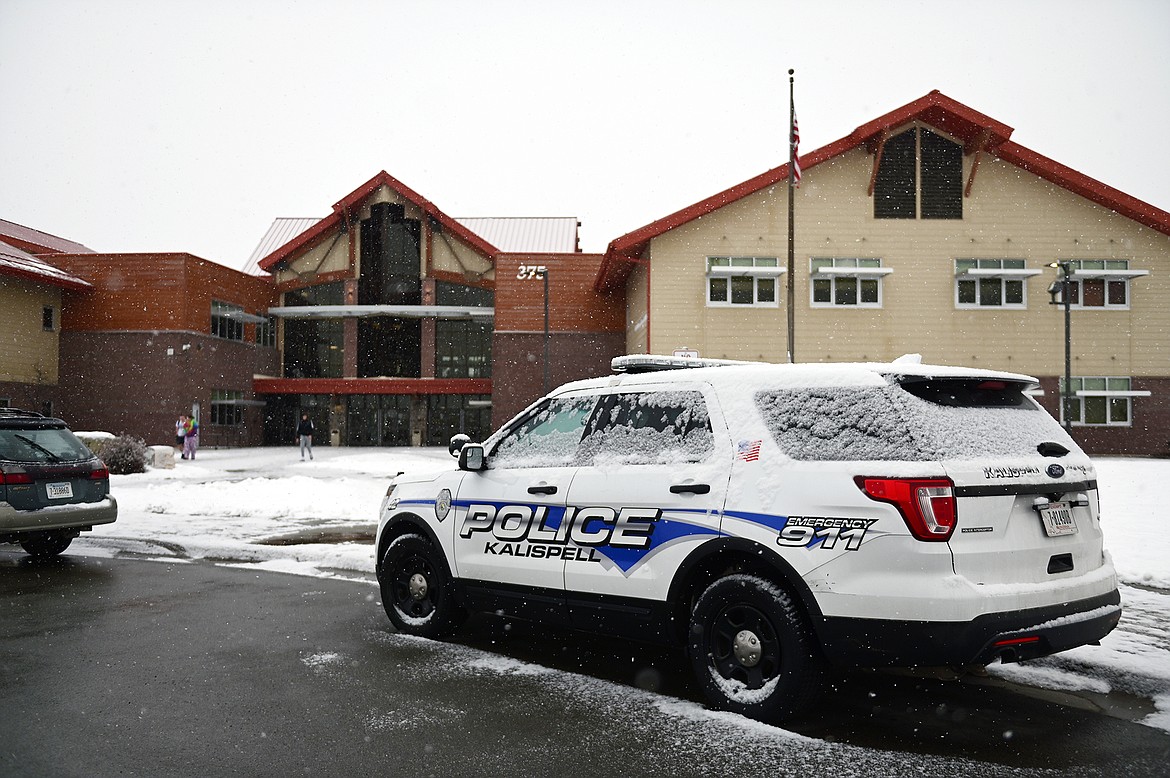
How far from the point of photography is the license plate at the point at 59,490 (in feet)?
32.3

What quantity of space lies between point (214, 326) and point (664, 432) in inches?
1563

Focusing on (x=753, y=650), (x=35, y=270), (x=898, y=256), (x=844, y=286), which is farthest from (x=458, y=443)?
(x=35, y=270)

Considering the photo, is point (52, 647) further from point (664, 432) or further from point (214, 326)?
point (214, 326)

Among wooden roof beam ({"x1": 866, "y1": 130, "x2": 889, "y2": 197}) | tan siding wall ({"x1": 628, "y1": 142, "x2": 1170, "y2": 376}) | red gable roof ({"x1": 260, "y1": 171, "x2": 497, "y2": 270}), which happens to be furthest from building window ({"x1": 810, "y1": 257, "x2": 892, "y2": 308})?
red gable roof ({"x1": 260, "y1": 171, "x2": 497, "y2": 270})

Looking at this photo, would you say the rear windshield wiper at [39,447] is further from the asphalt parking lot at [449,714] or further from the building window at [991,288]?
the building window at [991,288]

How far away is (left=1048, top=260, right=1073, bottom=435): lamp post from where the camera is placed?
25880 millimetres

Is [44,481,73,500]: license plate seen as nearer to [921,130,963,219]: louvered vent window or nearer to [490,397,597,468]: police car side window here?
[490,397,597,468]: police car side window

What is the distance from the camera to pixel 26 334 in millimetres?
38000

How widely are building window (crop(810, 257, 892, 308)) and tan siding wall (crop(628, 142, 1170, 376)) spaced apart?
0.80ft

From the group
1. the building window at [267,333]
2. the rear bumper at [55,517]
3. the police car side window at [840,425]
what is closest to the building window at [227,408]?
the building window at [267,333]

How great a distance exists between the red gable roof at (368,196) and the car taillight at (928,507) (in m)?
39.6

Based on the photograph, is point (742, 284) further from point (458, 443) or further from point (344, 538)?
point (458, 443)

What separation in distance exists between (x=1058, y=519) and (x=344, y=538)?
941 centimetres

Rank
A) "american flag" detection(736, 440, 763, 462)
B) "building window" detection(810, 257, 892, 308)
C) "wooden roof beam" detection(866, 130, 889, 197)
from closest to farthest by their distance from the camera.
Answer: "american flag" detection(736, 440, 763, 462), "wooden roof beam" detection(866, 130, 889, 197), "building window" detection(810, 257, 892, 308)
